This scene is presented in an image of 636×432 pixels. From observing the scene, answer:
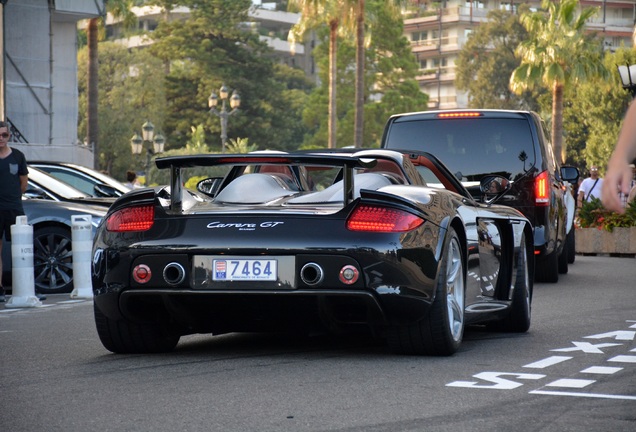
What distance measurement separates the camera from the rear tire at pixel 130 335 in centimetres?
773

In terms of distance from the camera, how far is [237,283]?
714cm

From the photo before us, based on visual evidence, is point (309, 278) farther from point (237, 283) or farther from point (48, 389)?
point (48, 389)

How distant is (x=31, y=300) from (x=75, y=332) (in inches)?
127

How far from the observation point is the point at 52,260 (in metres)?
14.7

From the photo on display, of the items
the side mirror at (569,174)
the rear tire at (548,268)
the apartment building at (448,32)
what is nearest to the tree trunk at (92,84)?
the rear tire at (548,268)

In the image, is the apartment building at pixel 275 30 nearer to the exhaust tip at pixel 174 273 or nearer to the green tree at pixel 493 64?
the green tree at pixel 493 64

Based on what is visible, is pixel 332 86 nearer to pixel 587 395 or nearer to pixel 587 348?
pixel 587 348

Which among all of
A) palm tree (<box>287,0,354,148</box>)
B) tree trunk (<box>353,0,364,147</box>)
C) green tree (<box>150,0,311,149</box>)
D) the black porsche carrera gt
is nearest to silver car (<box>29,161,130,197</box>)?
the black porsche carrera gt

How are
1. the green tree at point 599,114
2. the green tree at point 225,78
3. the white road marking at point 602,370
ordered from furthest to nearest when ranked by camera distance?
the green tree at point 225,78
the green tree at point 599,114
the white road marking at point 602,370

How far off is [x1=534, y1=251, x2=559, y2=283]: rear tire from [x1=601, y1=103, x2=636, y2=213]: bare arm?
12.2m

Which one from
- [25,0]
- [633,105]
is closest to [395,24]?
[25,0]

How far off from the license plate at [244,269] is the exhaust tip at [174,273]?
17 cm

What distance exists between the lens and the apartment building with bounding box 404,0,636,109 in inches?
5738

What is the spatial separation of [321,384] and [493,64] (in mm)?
106207
